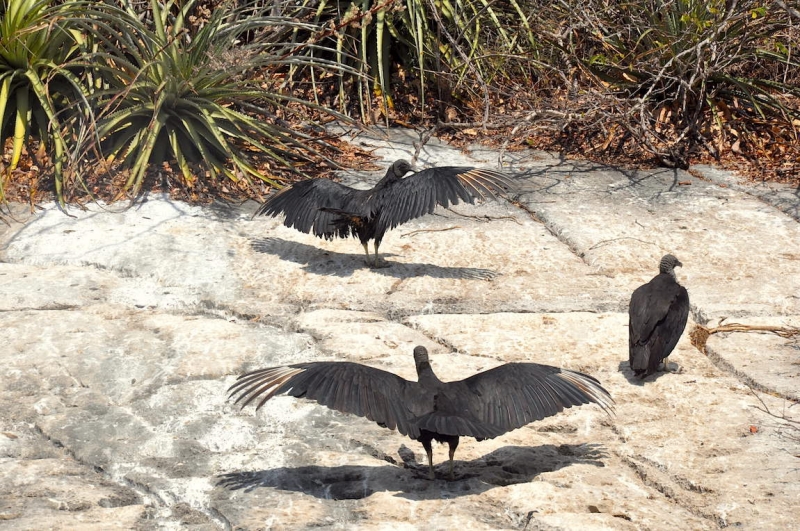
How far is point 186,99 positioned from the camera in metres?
7.70

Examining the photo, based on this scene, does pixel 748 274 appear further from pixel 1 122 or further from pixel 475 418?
pixel 1 122

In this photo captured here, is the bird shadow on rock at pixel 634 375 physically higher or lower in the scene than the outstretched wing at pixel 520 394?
lower

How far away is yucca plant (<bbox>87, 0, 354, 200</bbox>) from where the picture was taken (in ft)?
24.5

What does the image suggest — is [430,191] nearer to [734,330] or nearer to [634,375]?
[634,375]

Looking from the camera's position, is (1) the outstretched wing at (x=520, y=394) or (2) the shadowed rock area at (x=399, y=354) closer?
(2) the shadowed rock area at (x=399, y=354)

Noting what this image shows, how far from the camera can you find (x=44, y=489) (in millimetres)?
3982

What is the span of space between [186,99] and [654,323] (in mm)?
4311

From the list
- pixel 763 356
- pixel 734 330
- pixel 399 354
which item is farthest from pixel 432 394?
pixel 734 330

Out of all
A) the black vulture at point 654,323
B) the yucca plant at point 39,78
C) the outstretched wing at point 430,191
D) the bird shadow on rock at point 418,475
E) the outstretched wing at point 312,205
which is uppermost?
the yucca plant at point 39,78

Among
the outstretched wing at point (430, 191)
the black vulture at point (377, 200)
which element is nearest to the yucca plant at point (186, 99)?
the black vulture at point (377, 200)

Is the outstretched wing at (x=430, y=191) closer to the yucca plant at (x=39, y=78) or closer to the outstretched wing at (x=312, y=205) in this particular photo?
the outstretched wing at (x=312, y=205)

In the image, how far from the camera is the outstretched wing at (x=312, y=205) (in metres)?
6.58

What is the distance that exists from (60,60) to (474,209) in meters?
3.58

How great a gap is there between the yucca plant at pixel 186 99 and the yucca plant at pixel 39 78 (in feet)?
0.92
